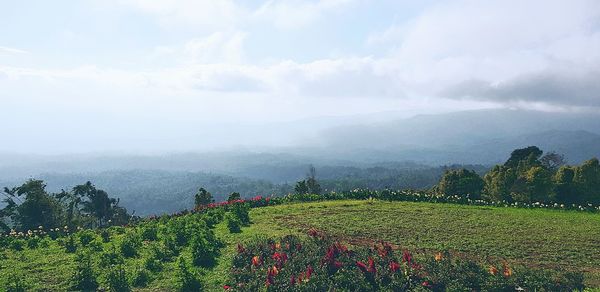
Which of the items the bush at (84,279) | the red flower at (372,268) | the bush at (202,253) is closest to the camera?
the bush at (84,279)

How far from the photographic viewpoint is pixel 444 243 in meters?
16.7

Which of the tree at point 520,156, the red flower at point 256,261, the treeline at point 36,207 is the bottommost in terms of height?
the treeline at point 36,207

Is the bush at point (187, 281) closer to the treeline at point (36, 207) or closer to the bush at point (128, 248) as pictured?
the bush at point (128, 248)

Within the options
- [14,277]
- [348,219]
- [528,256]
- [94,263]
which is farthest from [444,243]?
[14,277]

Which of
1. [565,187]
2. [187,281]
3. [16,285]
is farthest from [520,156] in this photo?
[16,285]

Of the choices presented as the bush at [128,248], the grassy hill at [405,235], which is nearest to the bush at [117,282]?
the grassy hill at [405,235]

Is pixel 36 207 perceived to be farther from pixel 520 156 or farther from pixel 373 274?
pixel 520 156

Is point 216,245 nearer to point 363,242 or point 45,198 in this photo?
point 363,242

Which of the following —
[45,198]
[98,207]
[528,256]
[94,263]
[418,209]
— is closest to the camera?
[94,263]

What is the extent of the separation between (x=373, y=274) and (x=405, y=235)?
6167 mm

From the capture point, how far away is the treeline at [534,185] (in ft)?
93.2

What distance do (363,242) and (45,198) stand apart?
2470 cm

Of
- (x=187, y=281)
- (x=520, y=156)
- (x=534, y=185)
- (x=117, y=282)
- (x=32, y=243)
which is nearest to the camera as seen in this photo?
(x=117, y=282)

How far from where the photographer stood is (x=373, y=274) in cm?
1206
